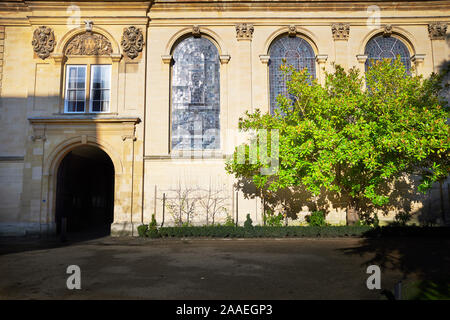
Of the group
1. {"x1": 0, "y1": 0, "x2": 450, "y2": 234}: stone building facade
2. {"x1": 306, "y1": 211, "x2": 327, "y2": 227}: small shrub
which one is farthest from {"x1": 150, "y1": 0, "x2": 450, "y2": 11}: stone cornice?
{"x1": 306, "y1": 211, "x2": 327, "y2": 227}: small shrub

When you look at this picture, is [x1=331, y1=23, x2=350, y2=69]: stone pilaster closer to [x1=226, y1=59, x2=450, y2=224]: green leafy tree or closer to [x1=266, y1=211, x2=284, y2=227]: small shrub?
[x1=226, y1=59, x2=450, y2=224]: green leafy tree

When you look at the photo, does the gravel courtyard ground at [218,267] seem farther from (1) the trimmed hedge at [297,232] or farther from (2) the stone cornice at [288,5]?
(2) the stone cornice at [288,5]

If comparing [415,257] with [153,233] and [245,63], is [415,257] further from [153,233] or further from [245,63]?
[245,63]

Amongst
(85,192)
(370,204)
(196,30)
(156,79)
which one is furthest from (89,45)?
(370,204)

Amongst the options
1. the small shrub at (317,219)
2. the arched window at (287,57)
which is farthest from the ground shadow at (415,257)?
the arched window at (287,57)

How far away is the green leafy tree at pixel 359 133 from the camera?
15.5m

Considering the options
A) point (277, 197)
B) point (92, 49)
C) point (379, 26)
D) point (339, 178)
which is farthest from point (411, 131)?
point (92, 49)

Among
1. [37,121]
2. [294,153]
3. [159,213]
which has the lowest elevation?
[159,213]

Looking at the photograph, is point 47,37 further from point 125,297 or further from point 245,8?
point 125,297

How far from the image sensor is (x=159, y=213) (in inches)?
785

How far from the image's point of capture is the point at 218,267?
10211mm

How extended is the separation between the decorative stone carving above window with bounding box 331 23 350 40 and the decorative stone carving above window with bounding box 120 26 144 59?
12.0m

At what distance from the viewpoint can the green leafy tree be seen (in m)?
15.5

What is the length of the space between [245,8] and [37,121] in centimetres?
1433
